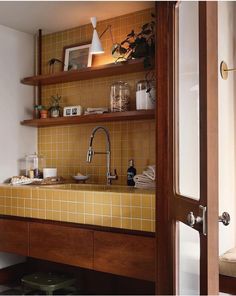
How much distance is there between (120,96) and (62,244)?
4.11 feet

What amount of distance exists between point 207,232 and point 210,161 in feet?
0.85

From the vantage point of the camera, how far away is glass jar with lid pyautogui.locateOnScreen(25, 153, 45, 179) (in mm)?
3560

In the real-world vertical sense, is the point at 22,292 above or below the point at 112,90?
below

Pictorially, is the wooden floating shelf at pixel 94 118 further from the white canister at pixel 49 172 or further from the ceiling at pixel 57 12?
the ceiling at pixel 57 12

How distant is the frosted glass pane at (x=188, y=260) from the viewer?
1.61 meters

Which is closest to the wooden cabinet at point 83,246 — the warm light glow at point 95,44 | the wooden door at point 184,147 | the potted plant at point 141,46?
the wooden door at point 184,147

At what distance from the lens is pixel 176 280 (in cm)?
196

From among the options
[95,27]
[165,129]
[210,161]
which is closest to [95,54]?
[95,27]

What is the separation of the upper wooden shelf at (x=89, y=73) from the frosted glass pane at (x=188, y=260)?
1503 millimetres

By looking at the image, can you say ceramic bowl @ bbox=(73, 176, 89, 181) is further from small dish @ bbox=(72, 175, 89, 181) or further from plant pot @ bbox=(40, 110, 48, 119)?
plant pot @ bbox=(40, 110, 48, 119)

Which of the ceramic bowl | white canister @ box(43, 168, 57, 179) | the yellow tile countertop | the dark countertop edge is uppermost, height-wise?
white canister @ box(43, 168, 57, 179)

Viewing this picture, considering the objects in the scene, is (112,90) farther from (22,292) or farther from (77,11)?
(22,292)

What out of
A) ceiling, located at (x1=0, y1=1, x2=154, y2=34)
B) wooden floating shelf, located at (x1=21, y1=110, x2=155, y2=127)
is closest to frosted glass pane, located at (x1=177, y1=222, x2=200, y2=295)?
wooden floating shelf, located at (x1=21, y1=110, x2=155, y2=127)

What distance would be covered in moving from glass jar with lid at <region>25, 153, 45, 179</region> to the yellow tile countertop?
58 cm
